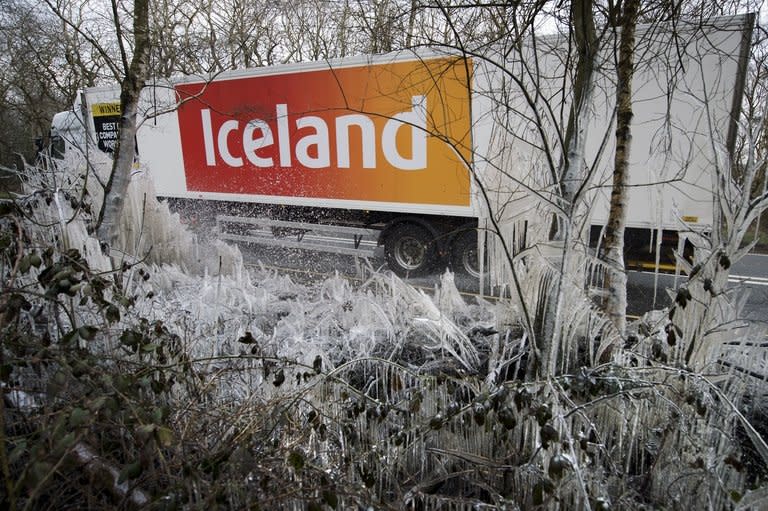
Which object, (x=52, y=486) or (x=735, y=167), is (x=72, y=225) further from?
(x=735, y=167)

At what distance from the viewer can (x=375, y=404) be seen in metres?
2.12

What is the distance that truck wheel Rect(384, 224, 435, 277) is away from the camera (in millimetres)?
7348

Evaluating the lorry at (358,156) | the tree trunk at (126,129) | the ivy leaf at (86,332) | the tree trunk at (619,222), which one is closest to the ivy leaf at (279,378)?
the ivy leaf at (86,332)

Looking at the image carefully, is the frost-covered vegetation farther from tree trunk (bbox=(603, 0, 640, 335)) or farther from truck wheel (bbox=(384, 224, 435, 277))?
truck wheel (bbox=(384, 224, 435, 277))

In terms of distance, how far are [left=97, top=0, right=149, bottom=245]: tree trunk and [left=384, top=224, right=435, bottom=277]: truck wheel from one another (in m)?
4.13

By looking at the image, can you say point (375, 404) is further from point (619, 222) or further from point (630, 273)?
point (630, 273)

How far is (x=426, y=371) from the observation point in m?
2.80

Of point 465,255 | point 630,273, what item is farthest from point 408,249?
point 630,273

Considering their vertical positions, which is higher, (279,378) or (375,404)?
(279,378)

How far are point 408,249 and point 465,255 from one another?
0.95 m

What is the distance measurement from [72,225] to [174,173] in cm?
539

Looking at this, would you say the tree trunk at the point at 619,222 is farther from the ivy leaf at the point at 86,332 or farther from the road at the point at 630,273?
the road at the point at 630,273

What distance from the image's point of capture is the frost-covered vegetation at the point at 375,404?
4.60ft

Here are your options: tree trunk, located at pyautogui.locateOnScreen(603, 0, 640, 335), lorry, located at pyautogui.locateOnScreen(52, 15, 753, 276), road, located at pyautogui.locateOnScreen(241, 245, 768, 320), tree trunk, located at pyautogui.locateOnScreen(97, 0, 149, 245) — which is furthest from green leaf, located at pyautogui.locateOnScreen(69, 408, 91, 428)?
road, located at pyautogui.locateOnScreen(241, 245, 768, 320)
